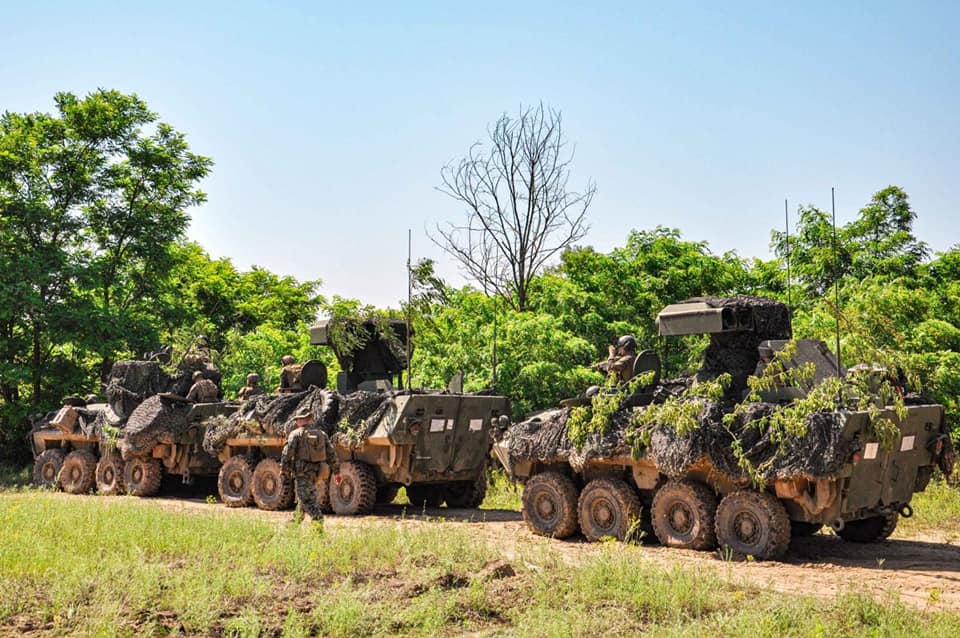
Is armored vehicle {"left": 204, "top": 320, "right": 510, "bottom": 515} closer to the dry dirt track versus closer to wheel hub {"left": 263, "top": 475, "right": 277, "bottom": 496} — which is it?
wheel hub {"left": 263, "top": 475, "right": 277, "bottom": 496}

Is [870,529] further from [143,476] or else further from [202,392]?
[143,476]

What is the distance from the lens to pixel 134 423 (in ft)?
63.7

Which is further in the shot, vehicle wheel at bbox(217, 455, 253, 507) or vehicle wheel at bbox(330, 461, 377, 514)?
vehicle wheel at bbox(217, 455, 253, 507)

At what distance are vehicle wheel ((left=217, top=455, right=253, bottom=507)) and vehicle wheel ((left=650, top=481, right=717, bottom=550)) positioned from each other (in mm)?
7997

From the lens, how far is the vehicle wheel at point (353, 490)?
15.8 metres

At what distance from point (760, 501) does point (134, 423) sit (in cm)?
1250

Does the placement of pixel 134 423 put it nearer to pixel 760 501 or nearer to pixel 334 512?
pixel 334 512

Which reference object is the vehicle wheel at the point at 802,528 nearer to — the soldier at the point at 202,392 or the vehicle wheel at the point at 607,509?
the vehicle wheel at the point at 607,509

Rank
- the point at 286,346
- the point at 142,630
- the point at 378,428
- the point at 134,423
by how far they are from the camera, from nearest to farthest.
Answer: the point at 142,630 < the point at 378,428 < the point at 134,423 < the point at 286,346

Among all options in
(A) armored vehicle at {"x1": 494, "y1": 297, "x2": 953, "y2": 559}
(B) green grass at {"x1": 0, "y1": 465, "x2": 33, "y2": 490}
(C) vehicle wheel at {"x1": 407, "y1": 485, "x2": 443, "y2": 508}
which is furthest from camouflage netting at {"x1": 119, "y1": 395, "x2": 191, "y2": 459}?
(A) armored vehicle at {"x1": 494, "y1": 297, "x2": 953, "y2": 559}

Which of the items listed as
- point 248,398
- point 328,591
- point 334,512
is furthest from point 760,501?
point 248,398

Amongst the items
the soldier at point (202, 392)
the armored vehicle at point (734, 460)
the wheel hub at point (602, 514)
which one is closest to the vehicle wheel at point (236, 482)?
the soldier at point (202, 392)

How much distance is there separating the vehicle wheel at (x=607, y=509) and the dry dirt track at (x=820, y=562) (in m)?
0.28

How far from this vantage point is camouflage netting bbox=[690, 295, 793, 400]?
1268cm
